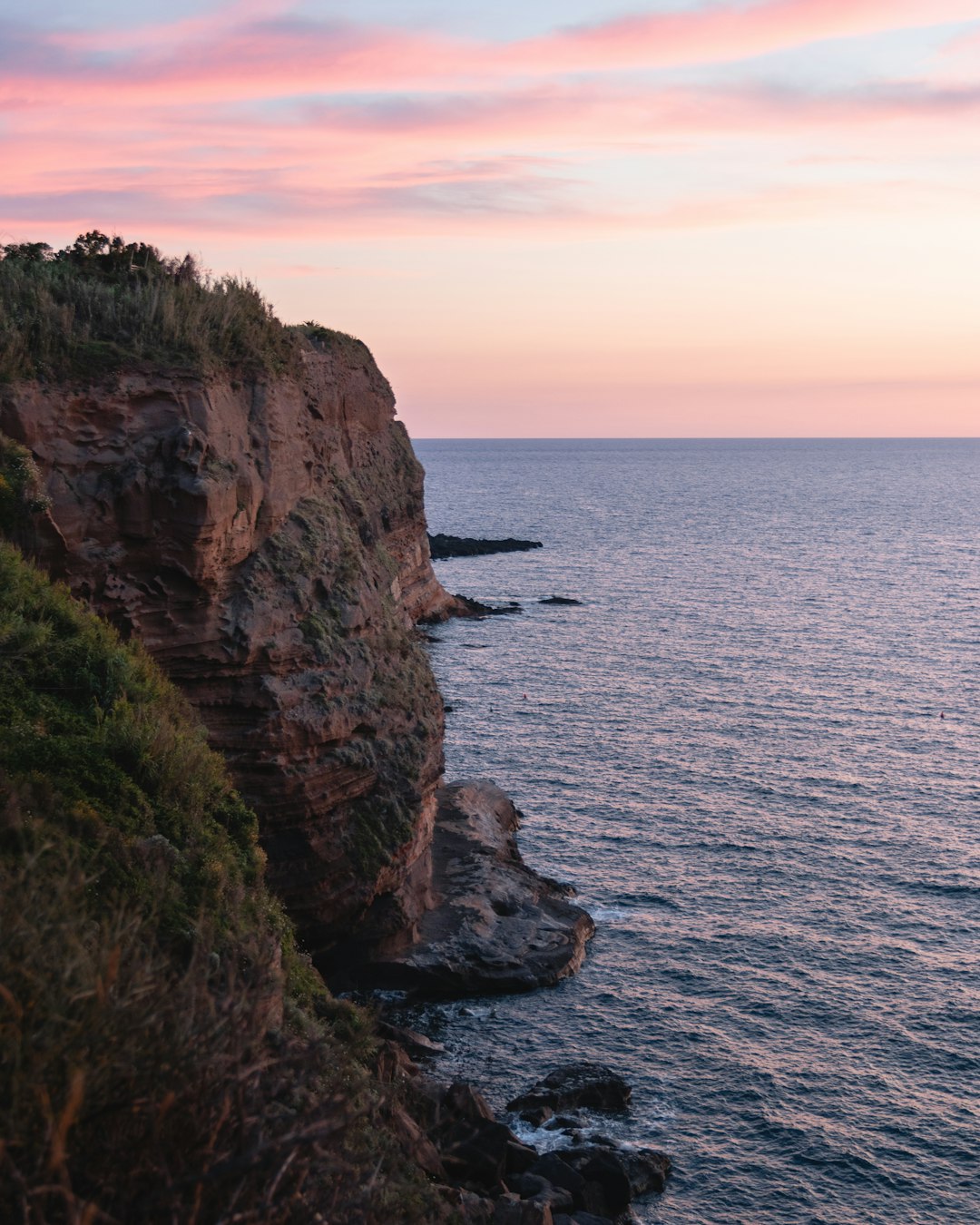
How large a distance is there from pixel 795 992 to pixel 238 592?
2051 centimetres

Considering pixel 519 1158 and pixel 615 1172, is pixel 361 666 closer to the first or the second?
pixel 519 1158

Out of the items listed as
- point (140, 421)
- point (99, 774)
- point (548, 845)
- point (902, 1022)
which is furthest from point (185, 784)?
point (548, 845)

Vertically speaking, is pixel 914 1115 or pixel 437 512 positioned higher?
pixel 437 512

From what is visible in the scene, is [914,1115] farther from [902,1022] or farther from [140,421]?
[140,421]

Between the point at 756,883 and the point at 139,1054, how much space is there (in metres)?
35.6

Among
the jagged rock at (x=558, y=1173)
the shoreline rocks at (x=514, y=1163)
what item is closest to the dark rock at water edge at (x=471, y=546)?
the shoreline rocks at (x=514, y=1163)

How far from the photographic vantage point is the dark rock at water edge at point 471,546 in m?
136

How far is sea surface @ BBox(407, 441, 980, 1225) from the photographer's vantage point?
93.5ft

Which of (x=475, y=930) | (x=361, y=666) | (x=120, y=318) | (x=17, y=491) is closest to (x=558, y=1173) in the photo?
(x=475, y=930)

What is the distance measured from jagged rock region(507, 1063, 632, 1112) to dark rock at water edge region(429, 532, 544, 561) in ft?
340

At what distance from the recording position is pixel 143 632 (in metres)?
26.6

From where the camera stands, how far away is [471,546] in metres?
139

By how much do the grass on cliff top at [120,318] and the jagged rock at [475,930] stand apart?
1658 cm

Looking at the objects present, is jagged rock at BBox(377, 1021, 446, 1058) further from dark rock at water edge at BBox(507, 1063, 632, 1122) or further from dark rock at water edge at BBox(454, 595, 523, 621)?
dark rock at water edge at BBox(454, 595, 523, 621)
